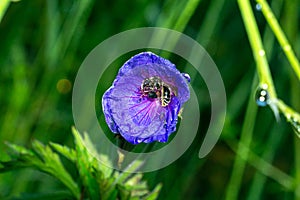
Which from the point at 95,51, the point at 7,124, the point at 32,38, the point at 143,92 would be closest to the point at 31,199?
the point at 143,92

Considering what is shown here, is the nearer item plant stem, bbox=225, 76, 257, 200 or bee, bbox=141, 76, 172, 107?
bee, bbox=141, 76, 172, 107

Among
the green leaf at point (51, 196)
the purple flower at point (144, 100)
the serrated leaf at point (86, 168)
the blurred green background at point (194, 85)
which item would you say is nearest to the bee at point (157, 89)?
the purple flower at point (144, 100)

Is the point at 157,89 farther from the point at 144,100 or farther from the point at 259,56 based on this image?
the point at 259,56

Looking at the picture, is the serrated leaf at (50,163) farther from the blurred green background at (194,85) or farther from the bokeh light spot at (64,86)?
the bokeh light spot at (64,86)

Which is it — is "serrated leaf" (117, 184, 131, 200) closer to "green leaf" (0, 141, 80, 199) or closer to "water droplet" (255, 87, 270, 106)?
"green leaf" (0, 141, 80, 199)

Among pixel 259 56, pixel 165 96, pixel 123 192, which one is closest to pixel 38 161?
pixel 123 192

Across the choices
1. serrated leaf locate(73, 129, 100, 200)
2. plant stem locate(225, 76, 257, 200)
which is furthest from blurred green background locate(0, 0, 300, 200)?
serrated leaf locate(73, 129, 100, 200)

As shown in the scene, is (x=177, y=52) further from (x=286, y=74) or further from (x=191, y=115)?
(x=286, y=74)
